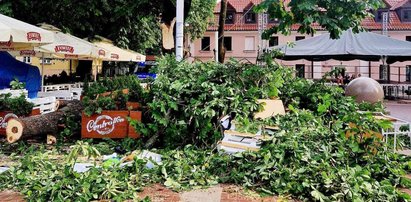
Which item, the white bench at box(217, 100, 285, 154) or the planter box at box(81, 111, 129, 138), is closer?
the white bench at box(217, 100, 285, 154)

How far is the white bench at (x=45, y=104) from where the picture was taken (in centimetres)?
872

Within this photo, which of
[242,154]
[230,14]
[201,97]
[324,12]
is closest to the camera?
[242,154]

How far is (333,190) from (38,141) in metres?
5.39

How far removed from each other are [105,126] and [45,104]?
204 cm

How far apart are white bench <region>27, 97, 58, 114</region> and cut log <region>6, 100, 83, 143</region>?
61cm

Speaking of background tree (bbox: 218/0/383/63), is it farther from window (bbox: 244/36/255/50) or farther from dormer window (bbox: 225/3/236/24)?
window (bbox: 244/36/255/50)

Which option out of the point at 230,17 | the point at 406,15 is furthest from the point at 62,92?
the point at 406,15

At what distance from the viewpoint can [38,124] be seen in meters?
7.59

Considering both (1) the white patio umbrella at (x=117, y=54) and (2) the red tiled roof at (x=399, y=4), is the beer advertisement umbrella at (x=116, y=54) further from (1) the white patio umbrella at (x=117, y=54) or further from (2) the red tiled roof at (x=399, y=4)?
(2) the red tiled roof at (x=399, y=4)

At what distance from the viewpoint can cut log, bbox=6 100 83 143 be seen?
7.09 m

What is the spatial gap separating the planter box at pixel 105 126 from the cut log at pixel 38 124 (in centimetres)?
46

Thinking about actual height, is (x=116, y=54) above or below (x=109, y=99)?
above

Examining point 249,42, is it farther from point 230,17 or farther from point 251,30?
point 230,17

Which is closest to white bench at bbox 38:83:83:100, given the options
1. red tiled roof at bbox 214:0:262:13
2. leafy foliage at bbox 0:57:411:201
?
leafy foliage at bbox 0:57:411:201
